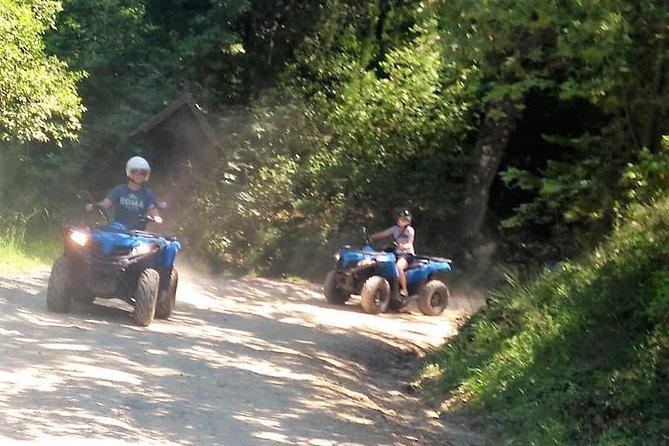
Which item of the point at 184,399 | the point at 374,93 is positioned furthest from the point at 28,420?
the point at 374,93

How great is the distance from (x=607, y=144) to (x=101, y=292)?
673 centimetres

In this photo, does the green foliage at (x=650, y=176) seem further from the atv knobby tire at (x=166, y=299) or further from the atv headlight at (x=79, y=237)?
the atv headlight at (x=79, y=237)

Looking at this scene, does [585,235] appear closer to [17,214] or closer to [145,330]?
[145,330]

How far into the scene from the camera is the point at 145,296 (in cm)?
1153

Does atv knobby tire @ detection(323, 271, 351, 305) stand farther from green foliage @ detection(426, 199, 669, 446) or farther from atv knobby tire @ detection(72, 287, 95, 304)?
atv knobby tire @ detection(72, 287, 95, 304)

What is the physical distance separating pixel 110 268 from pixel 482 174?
1274 centimetres

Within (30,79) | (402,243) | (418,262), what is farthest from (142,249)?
(30,79)

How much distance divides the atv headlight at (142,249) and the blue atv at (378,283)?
205 inches

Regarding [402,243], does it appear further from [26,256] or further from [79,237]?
[79,237]

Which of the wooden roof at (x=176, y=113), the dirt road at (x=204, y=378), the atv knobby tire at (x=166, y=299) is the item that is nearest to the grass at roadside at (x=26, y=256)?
the dirt road at (x=204, y=378)

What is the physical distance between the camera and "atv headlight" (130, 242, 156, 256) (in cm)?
1167

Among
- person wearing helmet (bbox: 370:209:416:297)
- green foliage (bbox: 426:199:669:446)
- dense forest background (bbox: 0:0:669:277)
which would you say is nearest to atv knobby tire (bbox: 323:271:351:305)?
person wearing helmet (bbox: 370:209:416:297)

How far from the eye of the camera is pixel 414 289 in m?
Result: 17.4

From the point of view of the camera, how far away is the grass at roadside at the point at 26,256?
627 inches
